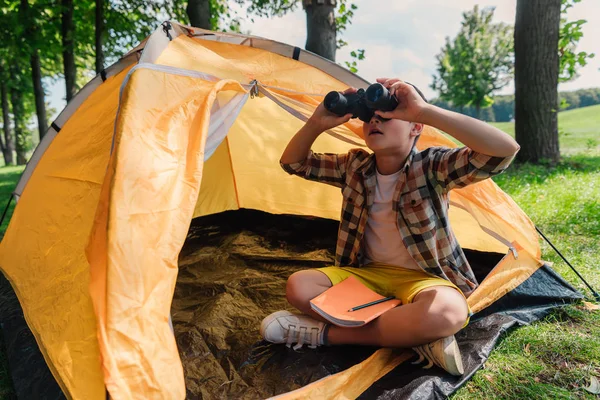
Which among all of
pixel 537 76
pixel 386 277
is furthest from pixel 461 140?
pixel 537 76

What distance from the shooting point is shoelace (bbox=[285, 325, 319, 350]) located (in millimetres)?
1526

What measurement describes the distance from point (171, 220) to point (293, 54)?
1107 mm

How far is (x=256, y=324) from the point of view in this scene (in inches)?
70.3

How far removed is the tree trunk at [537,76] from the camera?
409 centimetres

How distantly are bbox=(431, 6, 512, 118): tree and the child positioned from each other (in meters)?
21.4

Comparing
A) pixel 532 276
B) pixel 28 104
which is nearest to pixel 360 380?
pixel 532 276

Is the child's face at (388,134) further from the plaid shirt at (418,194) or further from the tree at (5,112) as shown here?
the tree at (5,112)

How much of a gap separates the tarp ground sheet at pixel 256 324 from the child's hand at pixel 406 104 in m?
0.78

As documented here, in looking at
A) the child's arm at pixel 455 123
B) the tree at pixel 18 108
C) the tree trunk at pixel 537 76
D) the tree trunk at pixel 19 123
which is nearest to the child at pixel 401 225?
the child's arm at pixel 455 123

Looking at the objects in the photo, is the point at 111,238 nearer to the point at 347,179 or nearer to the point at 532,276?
the point at 347,179

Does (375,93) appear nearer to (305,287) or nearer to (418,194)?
(418,194)

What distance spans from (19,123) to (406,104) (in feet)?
53.1

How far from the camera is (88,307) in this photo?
1186 millimetres

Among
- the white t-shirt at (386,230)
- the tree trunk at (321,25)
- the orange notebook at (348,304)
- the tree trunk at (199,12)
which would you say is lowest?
the orange notebook at (348,304)
